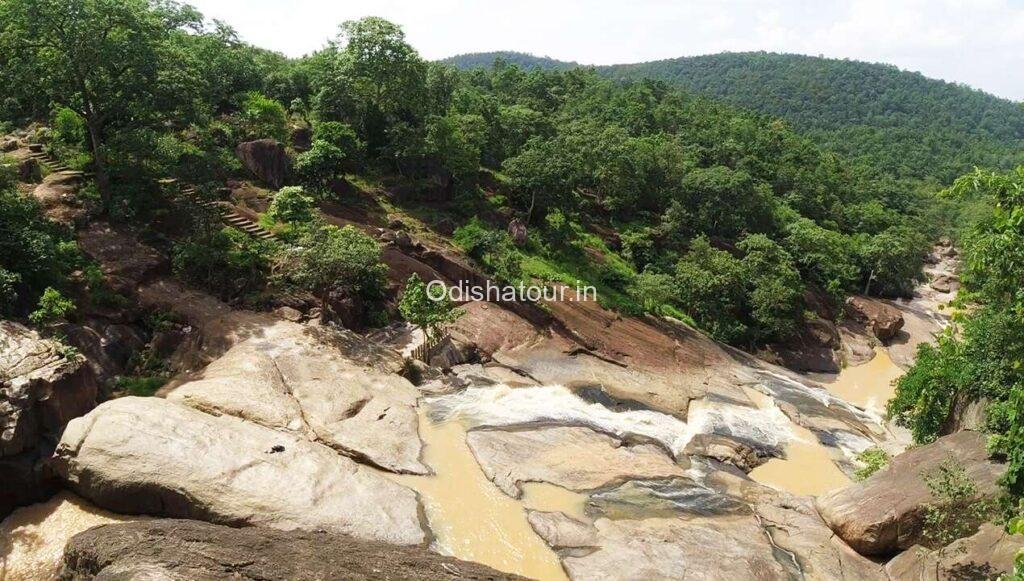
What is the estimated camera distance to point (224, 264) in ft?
90.6

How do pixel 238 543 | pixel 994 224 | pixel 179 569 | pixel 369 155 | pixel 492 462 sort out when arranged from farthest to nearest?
pixel 369 155
pixel 492 462
pixel 994 224
pixel 238 543
pixel 179 569

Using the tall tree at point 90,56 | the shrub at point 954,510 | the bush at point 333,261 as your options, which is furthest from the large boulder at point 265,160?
the shrub at point 954,510

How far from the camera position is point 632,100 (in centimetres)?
9181

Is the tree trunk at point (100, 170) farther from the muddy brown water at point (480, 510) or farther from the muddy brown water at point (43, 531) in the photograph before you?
the muddy brown water at point (480, 510)

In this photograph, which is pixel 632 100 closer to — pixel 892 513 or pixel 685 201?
pixel 685 201

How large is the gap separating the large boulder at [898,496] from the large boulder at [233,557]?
37.4 feet

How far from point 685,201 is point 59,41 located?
50.9 metres

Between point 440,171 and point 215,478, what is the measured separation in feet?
113

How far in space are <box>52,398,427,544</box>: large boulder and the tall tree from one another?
17262 mm

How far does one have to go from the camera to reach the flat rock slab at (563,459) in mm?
18984

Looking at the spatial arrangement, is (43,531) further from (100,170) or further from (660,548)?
(100,170)

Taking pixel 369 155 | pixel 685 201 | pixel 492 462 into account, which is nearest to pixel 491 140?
pixel 369 155

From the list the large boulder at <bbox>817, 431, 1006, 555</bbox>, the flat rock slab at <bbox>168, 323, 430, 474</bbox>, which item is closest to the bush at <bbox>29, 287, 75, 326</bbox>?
the flat rock slab at <bbox>168, 323, 430, 474</bbox>

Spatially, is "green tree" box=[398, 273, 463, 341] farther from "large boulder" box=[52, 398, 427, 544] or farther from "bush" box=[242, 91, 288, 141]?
"bush" box=[242, 91, 288, 141]
